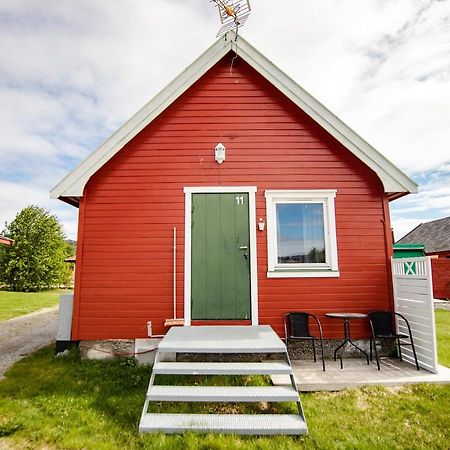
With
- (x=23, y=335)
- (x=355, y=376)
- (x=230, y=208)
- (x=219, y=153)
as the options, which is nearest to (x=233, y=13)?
(x=219, y=153)

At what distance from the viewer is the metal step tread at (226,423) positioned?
2.85m

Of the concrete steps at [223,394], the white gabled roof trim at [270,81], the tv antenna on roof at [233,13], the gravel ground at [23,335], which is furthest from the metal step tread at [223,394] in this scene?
the tv antenna on roof at [233,13]

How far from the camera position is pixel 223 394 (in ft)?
10.4

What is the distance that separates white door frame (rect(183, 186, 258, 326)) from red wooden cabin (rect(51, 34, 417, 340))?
2cm

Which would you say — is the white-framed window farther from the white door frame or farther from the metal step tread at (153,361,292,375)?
the metal step tread at (153,361,292,375)

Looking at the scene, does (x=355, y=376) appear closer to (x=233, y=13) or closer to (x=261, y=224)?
(x=261, y=224)

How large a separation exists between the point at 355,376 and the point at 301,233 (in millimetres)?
2352

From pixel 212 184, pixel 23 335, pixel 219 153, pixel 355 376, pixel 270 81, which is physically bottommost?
pixel 23 335

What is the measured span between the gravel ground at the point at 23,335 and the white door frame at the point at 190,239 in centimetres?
→ 297

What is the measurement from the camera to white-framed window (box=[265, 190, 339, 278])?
517 cm

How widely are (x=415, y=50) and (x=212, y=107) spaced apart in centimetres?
410

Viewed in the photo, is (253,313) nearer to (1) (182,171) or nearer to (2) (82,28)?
(1) (182,171)

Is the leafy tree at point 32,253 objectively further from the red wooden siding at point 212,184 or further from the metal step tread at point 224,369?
the metal step tread at point 224,369

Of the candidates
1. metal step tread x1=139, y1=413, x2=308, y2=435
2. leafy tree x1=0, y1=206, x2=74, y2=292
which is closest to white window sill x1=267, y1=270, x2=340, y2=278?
metal step tread x1=139, y1=413, x2=308, y2=435
